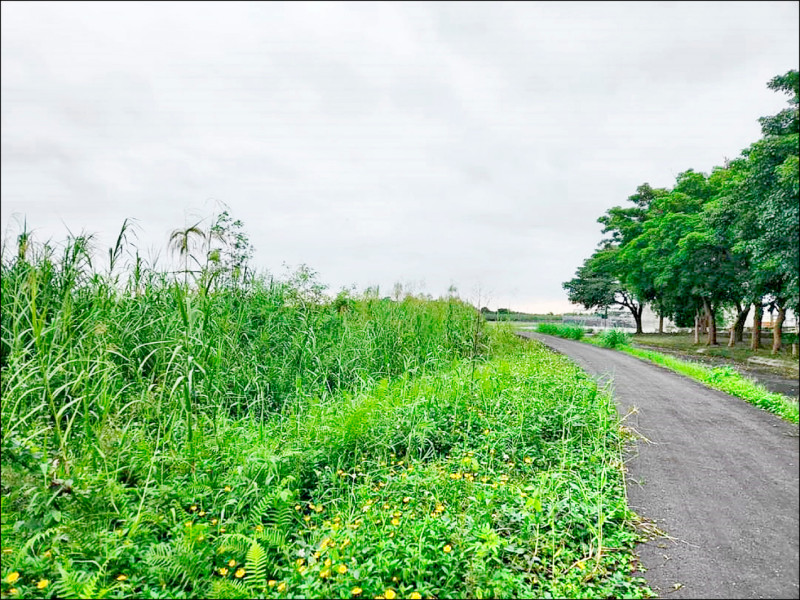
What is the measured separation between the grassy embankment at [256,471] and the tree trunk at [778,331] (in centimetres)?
135

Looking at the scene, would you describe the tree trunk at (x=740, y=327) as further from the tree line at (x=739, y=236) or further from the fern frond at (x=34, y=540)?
the fern frond at (x=34, y=540)

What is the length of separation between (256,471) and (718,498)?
268 cm

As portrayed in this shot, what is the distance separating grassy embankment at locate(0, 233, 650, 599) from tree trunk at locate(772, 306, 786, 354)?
135 centimetres

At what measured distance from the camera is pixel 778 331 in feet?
4.46

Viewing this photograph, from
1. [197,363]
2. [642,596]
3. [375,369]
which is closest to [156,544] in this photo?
[197,363]

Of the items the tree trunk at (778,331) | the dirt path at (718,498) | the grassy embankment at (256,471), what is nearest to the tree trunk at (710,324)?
the dirt path at (718,498)

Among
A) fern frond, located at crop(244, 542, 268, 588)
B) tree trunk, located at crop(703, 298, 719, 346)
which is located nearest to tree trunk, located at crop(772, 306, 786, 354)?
tree trunk, located at crop(703, 298, 719, 346)

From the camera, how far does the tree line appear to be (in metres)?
1.24

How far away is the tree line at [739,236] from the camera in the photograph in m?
1.24

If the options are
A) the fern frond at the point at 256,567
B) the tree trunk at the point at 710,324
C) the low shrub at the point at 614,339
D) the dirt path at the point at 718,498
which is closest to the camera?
the dirt path at the point at 718,498

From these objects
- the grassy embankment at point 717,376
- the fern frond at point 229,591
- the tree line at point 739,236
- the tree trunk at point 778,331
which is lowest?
the fern frond at point 229,591

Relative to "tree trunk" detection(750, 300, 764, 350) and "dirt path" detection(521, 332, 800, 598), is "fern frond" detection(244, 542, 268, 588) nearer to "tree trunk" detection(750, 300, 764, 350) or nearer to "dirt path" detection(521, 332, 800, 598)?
"dirt path" detection(521, 332, 800, 598)

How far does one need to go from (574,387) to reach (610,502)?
235 cm

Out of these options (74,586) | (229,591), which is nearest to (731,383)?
(229,591)
